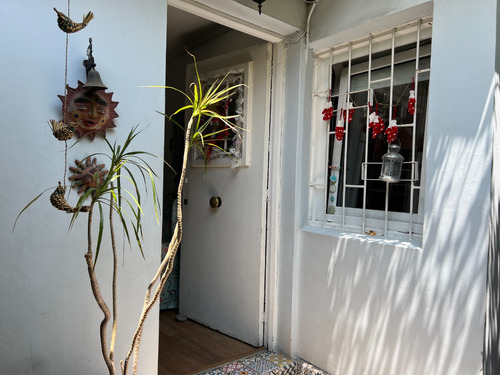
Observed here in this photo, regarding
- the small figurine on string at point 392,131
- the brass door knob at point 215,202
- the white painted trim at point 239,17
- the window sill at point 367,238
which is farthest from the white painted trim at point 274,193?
the small figurine on string at point 392,131

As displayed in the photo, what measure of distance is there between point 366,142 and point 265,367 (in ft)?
5.11

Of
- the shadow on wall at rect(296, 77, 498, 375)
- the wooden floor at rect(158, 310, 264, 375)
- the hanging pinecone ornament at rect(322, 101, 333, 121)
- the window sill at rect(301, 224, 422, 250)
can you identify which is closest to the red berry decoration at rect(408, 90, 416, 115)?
the shadow on wall at rect(296, 77, 498, 375)

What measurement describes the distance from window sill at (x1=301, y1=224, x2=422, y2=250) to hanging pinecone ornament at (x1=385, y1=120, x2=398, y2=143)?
1.83 ft

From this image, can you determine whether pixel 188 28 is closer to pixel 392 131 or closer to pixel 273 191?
pixel 273 191

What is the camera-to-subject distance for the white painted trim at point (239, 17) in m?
2.10

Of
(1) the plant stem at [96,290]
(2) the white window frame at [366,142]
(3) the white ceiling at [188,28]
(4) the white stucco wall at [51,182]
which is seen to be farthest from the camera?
(3) the white ceiling at [188,28]

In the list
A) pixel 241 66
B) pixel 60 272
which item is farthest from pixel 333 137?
pixel 60 272

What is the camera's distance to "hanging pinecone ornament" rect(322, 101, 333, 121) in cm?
244

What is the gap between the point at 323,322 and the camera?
7.71 feet

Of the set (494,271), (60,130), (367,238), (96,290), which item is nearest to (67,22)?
(60,130)

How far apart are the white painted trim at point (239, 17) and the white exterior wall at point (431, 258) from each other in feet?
0.79

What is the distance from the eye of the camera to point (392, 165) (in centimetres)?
206

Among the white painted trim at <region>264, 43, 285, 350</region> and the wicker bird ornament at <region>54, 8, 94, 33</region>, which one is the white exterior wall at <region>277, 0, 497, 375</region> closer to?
the white painted trim at <region>264, 43, 285, 350</region>

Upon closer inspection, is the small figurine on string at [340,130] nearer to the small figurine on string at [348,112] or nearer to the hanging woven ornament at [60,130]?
the small figurine on string at [348,112]
